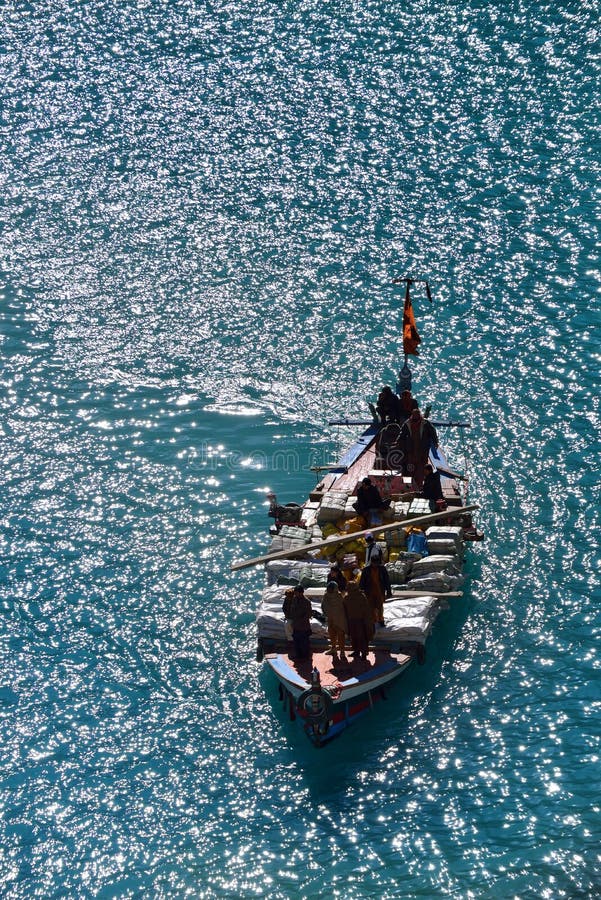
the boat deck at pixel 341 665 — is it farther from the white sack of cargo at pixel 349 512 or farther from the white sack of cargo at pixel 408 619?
the white sack of cargo at pixel 349 512

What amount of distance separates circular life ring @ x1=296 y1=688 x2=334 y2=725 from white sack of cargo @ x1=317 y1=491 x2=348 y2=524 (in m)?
7.79

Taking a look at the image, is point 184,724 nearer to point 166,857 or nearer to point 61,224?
point 166,857

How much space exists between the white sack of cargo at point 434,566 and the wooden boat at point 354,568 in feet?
0.09

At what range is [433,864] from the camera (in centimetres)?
2778

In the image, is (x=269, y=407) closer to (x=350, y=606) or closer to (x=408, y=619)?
(x=408, y=619)

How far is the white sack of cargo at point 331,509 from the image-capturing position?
36.9 meters

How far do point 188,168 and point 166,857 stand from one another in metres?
39.2

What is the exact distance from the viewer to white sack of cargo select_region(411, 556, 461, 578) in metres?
34.4

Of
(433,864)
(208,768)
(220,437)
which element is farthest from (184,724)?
(220,437)

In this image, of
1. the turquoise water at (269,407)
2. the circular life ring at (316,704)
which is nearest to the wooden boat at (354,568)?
the circular life ring at (316,704)

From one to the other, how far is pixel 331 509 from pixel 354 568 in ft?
8.40

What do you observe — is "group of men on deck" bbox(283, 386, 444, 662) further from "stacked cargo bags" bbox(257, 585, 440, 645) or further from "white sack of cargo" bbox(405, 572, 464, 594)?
"white sack of cargo" bbox(405, 572, 464, 594)

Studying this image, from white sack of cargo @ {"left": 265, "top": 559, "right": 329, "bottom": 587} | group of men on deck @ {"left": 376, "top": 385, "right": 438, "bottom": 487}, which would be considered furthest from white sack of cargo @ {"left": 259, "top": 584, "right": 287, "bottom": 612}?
group of men on deck @ {"left": 376, "top": 385, "right": 438, "bottom": 487}

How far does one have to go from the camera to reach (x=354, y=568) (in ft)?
115
